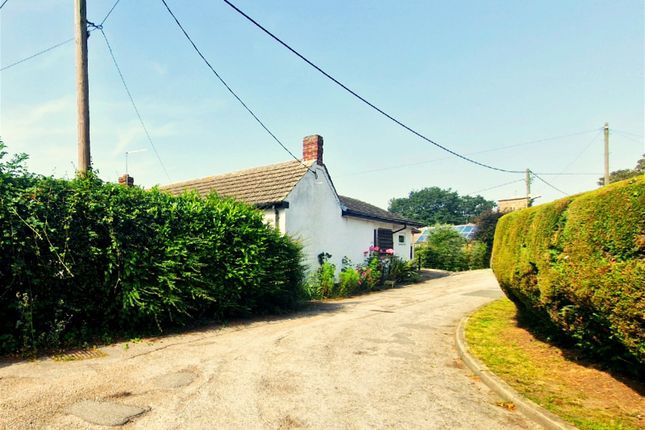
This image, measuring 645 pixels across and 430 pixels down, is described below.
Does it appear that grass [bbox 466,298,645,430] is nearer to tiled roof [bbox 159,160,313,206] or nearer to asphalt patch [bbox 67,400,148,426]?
asphalt patch [bbox 67,400,148,426]

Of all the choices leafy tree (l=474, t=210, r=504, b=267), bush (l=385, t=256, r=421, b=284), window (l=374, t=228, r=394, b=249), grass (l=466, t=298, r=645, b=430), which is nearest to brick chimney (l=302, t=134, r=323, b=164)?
window (l=374, t=228, r=394, b=249)

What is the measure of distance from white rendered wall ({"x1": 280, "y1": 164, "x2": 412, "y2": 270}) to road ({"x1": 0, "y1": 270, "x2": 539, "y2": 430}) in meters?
6.17

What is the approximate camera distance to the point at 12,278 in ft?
19.9

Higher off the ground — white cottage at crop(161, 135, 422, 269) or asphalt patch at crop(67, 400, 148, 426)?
white cottage at crop(161, 135, 422, 269)

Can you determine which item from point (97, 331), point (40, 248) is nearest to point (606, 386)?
point (97, 331)

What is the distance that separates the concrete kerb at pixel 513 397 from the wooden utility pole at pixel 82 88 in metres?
8.30

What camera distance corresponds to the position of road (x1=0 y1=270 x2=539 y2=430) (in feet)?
12.9

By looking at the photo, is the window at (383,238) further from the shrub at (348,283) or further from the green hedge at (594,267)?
the green hedge at (594,267)

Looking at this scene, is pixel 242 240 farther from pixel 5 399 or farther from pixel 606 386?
pixel 606 386

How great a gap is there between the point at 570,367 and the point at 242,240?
22.1 ft

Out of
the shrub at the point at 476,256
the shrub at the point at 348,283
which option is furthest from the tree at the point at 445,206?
the shrub at the point at 348,283

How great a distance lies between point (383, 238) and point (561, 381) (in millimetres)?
14921

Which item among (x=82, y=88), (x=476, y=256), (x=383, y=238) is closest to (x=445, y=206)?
(x=476, y=256)

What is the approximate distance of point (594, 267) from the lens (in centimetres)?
440
